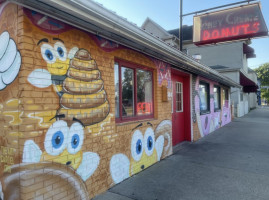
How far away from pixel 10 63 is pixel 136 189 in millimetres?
2819

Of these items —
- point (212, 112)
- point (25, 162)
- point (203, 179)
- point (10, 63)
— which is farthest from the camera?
point (212, 112)

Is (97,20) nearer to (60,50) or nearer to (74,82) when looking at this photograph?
(60,50)

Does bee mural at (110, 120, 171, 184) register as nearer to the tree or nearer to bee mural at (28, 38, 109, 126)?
bee mural at (28, 38, 109, 126)

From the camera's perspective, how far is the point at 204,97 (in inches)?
369

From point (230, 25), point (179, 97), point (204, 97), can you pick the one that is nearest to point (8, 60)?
point (179, 97)

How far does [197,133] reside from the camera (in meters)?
8.12

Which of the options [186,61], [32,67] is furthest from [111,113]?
[186,61]

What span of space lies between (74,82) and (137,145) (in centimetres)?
209

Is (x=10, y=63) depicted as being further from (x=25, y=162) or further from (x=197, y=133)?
(x=197, y=133)

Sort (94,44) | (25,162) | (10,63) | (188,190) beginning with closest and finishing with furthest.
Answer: (25,162), (10,63), (94,44), (188,190)

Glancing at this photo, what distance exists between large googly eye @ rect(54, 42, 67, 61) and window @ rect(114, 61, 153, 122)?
126cm

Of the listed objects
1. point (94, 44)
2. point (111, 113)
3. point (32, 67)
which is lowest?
point (111, 113)

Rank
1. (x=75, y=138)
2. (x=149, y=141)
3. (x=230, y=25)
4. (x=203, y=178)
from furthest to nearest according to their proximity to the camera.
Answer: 1. (x=230, y=25)
2. (x=149, y=141)
3. (x=203, y=178)
4. (x=75, y=138)

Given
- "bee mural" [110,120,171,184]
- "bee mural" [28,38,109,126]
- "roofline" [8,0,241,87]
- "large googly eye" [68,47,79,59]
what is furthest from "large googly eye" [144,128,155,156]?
"large googly eye" [68,47,79,59]
